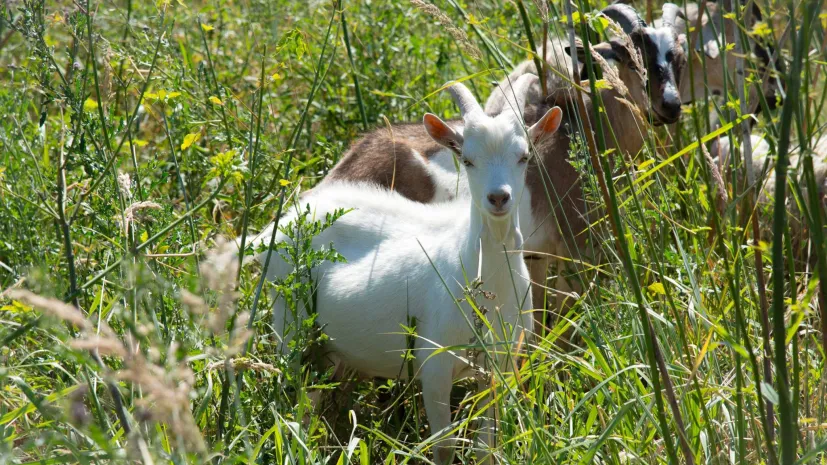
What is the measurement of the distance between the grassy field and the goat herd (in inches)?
5.8

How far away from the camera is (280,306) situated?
3414 mm

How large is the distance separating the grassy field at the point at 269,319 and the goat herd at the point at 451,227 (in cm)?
15

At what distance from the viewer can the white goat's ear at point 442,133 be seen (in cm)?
312

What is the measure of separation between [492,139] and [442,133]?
28 centimetres

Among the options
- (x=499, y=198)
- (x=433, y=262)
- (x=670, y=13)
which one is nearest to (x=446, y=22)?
(x=499, y=198)

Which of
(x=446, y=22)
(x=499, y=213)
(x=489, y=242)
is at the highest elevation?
(x=446, y=22)

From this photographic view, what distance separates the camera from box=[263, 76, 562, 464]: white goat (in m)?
2.99

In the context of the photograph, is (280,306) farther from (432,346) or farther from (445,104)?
(445,104)

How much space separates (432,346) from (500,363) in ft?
1.02

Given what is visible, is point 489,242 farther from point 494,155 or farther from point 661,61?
point 661,61

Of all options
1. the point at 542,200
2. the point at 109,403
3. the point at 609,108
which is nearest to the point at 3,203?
the point at 109,403

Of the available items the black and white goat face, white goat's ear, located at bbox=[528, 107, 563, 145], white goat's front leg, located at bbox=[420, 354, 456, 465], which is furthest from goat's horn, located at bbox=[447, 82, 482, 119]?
the black and white goat face

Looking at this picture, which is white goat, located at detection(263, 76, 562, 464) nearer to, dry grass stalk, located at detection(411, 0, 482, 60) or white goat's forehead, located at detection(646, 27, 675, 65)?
dry grass stalk, located at detection(411, 0, 482, 60)

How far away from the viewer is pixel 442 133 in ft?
10.5
